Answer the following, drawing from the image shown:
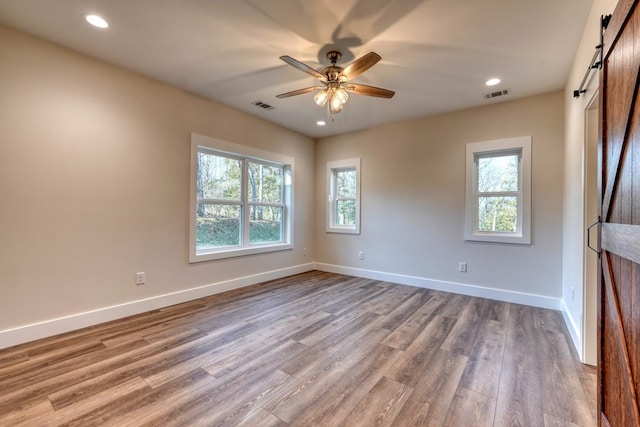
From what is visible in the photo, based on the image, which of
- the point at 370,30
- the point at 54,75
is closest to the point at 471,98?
the point at 370,30

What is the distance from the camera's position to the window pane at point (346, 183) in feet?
17.1

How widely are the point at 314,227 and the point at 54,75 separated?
13.5ft

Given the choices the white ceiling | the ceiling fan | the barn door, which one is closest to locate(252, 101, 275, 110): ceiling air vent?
the white ceiling

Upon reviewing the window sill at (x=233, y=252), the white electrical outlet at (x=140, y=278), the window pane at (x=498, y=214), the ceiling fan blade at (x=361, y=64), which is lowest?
the white electrical outlet at (x=140, y=278)

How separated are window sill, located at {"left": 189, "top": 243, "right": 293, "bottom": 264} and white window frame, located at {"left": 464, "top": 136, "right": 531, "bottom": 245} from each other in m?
2.93

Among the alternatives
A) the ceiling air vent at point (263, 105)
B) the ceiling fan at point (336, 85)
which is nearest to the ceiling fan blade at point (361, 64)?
the ceiling fan at point (336, 85)

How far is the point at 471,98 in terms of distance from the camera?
357 cm

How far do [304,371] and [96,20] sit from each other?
10.3 feet

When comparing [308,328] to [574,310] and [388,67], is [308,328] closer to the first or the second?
[574,310]

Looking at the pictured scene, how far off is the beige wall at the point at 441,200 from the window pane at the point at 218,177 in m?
1.81

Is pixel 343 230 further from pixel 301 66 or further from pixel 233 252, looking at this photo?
pixel 301 66

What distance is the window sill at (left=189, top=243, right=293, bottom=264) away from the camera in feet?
11.9

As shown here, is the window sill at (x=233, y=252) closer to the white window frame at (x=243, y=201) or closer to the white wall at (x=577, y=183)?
the white window frame at (x=243, y=201)

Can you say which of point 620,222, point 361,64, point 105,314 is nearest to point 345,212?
point 361,64
